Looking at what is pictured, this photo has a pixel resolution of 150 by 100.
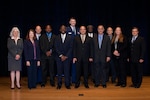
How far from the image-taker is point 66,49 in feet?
24.3

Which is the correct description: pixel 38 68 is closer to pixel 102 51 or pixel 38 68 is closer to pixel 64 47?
pixel 64 47

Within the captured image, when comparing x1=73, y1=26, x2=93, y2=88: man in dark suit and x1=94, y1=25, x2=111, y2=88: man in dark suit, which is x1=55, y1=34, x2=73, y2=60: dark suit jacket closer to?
x1=73, y1=26, x2=93, y2=88: man in dark suit

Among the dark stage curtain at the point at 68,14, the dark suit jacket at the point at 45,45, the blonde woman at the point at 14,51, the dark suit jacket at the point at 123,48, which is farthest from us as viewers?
the dark stage curtain at the point at 68,14

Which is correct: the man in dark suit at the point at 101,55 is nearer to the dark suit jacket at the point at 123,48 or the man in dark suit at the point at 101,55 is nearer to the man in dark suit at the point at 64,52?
the dark suit jacket at the point at 123,48

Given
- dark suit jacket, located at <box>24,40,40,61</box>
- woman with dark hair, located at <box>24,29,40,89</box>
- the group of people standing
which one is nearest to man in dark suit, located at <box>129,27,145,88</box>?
the group of people standing

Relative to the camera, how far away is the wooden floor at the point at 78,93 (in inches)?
251

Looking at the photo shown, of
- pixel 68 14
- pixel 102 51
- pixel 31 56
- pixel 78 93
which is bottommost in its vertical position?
pixel 78 93

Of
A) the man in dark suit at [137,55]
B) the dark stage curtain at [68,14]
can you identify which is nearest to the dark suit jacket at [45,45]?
the man in dark suit at [137,55]

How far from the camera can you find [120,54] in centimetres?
763

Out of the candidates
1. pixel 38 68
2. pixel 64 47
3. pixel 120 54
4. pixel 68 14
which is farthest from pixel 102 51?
pixel 68 14

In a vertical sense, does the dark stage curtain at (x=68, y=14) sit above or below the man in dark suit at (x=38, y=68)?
above

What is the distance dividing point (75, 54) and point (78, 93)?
1.03 metres

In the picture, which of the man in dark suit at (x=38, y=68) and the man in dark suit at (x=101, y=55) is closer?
the man in dark suit at (x=101, y=55)

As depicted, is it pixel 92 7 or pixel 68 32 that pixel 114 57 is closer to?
pixel 68 32
